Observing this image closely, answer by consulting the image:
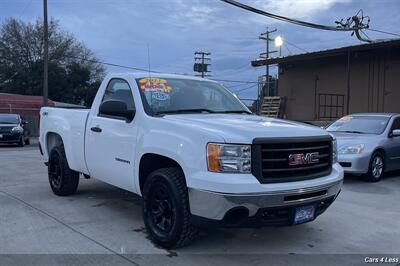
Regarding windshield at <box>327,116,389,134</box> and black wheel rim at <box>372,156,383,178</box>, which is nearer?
black wheel rim at <box>372,156,383,178</box>

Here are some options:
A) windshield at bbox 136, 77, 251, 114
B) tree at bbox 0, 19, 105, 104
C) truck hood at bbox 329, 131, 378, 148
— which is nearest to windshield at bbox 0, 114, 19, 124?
truck hood at bbox 329, 131, 378, 148

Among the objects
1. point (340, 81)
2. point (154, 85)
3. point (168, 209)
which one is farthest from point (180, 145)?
point (340, 81)

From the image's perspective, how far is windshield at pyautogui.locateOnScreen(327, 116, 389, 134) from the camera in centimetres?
1058

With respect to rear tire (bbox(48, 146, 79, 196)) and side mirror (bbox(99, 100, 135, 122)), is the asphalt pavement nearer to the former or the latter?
rear tire (bbox(48, 146, 79, 196))

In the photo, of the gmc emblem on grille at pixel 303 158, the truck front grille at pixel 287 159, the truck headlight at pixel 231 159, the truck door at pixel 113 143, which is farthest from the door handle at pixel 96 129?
the gmc emblem on grille at pixel 303 158

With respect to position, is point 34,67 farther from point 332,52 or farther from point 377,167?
Answer: point 377,167

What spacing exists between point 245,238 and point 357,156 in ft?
16.2

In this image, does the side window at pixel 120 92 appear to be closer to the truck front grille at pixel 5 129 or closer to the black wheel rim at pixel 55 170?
the black wheel rim at pixel 55 170

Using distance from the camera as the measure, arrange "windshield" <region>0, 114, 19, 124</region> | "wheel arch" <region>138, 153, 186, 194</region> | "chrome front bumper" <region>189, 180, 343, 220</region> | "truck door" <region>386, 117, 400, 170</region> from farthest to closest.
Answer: "windshield" <region>0, 114, 19, 124</region> → "truck door" <region>386, 117, 400, 170</region> → "wheel arch" <region>138, 153, 186, 194</region> → "chrome front bumper" <region>189, 180, 343, 220</region>

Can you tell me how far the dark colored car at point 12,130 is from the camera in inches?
826

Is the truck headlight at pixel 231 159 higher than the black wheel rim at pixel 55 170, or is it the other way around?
the truck headlight at pixel 231 159

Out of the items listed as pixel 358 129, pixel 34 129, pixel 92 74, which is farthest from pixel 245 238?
pixel 92 74

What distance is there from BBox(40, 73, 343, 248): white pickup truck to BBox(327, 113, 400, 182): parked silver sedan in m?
4.09

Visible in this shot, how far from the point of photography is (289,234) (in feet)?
18.4
